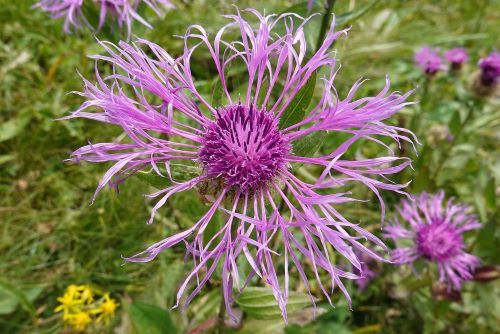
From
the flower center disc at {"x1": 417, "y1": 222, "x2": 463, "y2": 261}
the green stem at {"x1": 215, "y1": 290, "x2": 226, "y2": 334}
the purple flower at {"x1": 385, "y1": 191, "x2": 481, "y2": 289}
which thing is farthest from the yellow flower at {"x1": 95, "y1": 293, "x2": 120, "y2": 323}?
the flower center disc at {"x1": 417, "y1": 222, "x2": 463, "y2": 261}

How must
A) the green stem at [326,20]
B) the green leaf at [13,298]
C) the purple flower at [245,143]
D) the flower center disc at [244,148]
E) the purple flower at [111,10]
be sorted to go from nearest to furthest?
the purple flower at [245,143], the flower center disc at [244,148], the green stem at [326,20], the green leaf at [13,298], the purple flower at [111,10]

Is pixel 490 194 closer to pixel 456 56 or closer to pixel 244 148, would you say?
pixel 456 56

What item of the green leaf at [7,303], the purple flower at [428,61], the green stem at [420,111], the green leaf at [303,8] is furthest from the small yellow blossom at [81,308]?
the purple flower at [428,61]

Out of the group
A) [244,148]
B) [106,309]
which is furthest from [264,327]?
[244,148]

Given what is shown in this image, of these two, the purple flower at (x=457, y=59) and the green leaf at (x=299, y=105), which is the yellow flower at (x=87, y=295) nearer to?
the green leaf at (x=299, y=105)

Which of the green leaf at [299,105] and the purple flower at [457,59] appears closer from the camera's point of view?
the green leaf at [299,105]

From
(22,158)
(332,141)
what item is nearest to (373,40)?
(332,141)

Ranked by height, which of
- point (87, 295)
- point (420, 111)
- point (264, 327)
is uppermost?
point (420, 111)
